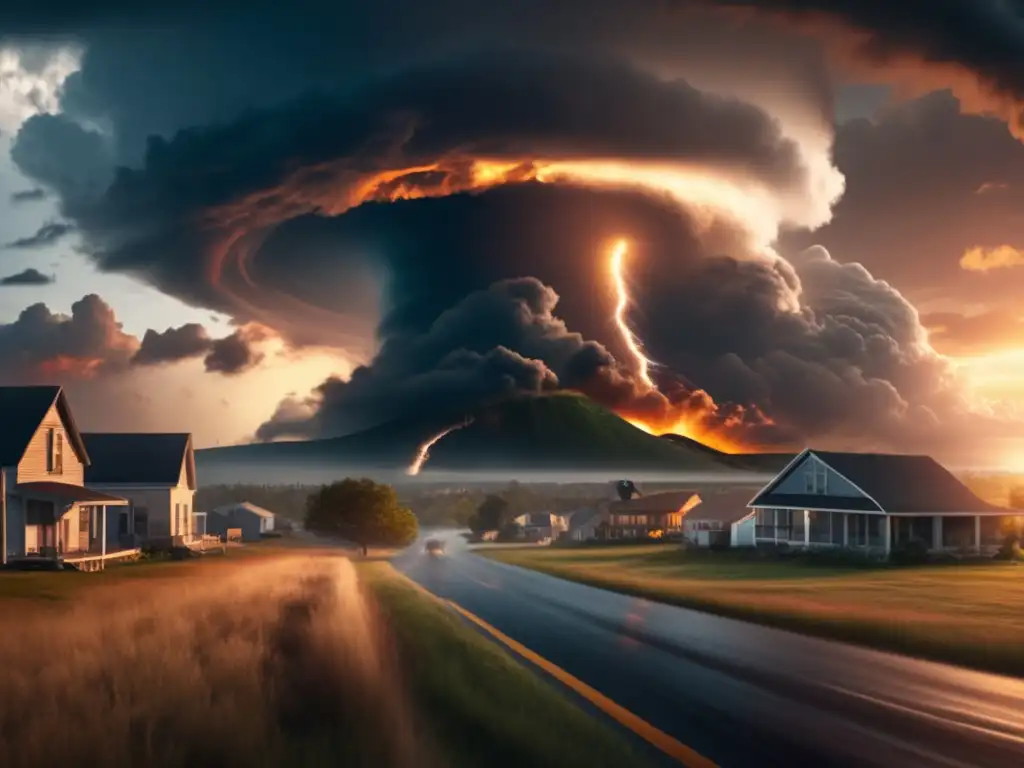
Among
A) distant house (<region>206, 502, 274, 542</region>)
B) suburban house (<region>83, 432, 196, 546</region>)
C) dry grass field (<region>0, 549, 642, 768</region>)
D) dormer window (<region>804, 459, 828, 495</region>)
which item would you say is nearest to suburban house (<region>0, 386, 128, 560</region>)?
suburban house (<region>83, 432, 196, 546</region>)

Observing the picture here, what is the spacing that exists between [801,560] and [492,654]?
5133 centimetres

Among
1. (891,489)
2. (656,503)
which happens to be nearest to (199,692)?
(891,489)

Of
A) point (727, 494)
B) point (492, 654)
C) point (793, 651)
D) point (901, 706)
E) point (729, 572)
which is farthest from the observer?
point (727, 494)

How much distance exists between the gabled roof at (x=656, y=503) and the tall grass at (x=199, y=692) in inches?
4868

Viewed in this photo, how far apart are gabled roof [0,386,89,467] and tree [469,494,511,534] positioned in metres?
134

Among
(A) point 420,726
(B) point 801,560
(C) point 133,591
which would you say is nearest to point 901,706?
(A) point 420,726

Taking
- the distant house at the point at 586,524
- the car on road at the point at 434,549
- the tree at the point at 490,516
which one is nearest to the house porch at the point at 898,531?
the car on road at the point at 434,549

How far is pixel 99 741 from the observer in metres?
11.9

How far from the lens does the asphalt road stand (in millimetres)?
13258

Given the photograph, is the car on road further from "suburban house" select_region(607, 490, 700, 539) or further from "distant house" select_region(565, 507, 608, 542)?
"distant house" select_region(565, 507, 608, 542)

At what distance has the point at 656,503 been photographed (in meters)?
150

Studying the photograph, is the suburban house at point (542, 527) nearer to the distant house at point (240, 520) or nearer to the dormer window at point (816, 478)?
the distant house at point (240, 520)

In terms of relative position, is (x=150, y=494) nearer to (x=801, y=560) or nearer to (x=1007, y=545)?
(x=801, y=560)

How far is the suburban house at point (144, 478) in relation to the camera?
230 feet
